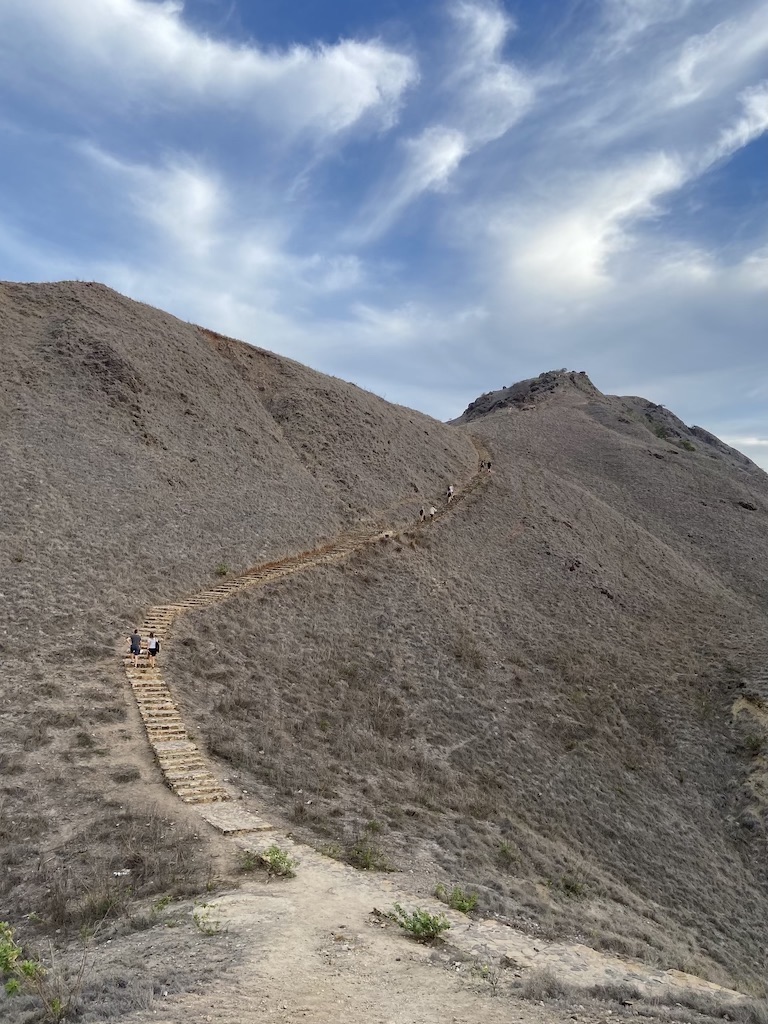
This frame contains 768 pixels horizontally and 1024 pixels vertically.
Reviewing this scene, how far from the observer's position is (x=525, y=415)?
8231 centimetres

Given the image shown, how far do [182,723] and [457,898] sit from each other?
9.19m

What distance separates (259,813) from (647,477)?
55344mm

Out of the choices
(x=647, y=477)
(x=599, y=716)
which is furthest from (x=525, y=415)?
(x=599, y=716)

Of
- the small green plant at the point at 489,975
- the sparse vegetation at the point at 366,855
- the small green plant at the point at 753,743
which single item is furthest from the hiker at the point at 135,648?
the small green plant at the point at 753,743

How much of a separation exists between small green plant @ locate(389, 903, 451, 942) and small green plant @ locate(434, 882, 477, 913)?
4.39 ft

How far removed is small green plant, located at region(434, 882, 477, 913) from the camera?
1098 cm

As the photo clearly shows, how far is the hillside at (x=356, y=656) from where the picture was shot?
1359cm

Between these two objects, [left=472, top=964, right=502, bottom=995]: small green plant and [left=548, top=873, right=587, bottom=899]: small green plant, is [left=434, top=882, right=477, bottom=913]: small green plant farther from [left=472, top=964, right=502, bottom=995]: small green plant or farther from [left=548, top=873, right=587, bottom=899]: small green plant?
[left=548, top=873, right=587, bottom=899]: small green plant

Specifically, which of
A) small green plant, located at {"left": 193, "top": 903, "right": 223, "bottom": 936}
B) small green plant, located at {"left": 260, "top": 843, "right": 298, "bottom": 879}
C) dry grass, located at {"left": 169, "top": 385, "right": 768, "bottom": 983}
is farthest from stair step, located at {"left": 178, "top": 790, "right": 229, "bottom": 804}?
small green plant, located at {"left": 193, "top": 903, "right": 223, "bottom": 936}

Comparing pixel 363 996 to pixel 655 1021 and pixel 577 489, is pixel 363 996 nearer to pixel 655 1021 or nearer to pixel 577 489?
pixel 655 1021

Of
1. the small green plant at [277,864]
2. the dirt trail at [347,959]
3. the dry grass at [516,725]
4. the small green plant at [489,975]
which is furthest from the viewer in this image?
the dry grass at [516,725]

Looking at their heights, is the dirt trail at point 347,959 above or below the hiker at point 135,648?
below

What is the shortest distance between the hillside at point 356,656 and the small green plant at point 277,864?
0.80 metres

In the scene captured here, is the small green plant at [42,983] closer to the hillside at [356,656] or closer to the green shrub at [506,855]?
the hillside at [356,656]
